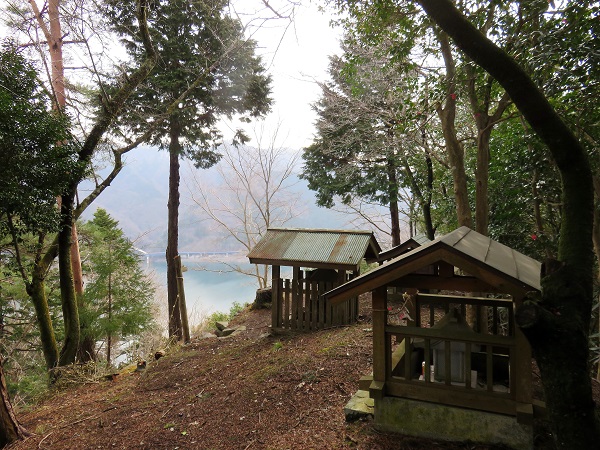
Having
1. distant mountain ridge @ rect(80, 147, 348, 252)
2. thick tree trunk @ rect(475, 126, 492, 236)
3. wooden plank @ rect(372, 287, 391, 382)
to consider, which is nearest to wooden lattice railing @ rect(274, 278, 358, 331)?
A: thick tree trunk @ rect(475, 126, 492, 236)

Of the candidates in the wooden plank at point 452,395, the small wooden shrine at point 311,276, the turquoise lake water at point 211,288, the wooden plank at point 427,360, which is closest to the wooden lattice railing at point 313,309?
the small wooden shrine at point 311,276

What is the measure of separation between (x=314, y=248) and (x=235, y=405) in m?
3.71

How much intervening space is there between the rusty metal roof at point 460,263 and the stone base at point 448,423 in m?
1.18

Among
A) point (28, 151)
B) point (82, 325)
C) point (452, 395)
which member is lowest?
point (82, 325)

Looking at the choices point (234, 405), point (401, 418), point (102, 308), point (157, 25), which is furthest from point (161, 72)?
point (401, 418)

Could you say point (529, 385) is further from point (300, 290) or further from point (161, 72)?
point (161, 72)

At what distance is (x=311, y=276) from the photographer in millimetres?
7777

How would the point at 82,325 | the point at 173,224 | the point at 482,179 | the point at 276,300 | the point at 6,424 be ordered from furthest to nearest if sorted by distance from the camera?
the point at 173,224
the point at 82,325
the point at 276,300
the point at 482,179
the point at 6,424

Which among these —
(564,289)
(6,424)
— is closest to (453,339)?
(564,289)

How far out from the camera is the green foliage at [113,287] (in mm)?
10898

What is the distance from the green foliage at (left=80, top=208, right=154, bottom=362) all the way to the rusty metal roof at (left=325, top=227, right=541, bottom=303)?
10.1 metres

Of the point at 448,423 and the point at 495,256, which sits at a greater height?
the point at 495,256

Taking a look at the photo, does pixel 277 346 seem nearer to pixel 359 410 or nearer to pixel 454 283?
pixel 359 410

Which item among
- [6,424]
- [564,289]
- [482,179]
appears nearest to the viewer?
[564,289]
